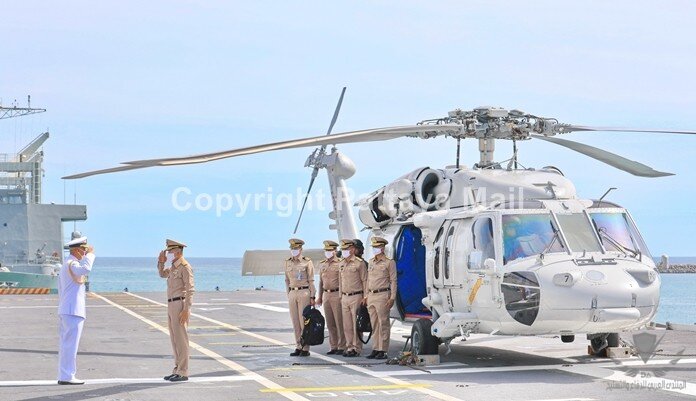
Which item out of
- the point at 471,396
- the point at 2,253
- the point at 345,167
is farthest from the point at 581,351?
the point at 2,253

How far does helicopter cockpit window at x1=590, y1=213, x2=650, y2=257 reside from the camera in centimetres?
1300

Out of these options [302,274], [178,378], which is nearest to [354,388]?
[178,378]

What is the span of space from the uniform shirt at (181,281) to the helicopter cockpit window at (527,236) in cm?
401

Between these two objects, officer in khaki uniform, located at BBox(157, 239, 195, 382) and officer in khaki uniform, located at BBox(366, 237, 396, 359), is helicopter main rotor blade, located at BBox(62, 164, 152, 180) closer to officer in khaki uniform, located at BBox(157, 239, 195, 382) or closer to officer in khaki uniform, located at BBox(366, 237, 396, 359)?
officer in khaki uniform, located at BBox(157, 239, 195, 382)

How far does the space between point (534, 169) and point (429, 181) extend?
1.61 meters

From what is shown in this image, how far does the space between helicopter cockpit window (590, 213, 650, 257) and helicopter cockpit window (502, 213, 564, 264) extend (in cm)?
71

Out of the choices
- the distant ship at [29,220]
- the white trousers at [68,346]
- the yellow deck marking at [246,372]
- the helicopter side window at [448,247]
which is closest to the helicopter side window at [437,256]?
the helicopter side window at [448,247]

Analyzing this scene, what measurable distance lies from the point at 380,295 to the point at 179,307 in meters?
3.29

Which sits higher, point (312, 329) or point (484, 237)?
point (484, 237)

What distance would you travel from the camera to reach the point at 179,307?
12.2 meters

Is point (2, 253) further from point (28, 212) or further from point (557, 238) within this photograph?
point (557, 238)

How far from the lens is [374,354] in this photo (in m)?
14.4

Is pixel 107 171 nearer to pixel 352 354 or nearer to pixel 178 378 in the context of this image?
pixel 178 378

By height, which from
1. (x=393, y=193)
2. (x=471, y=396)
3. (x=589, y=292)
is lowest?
(x=471, y=396)
